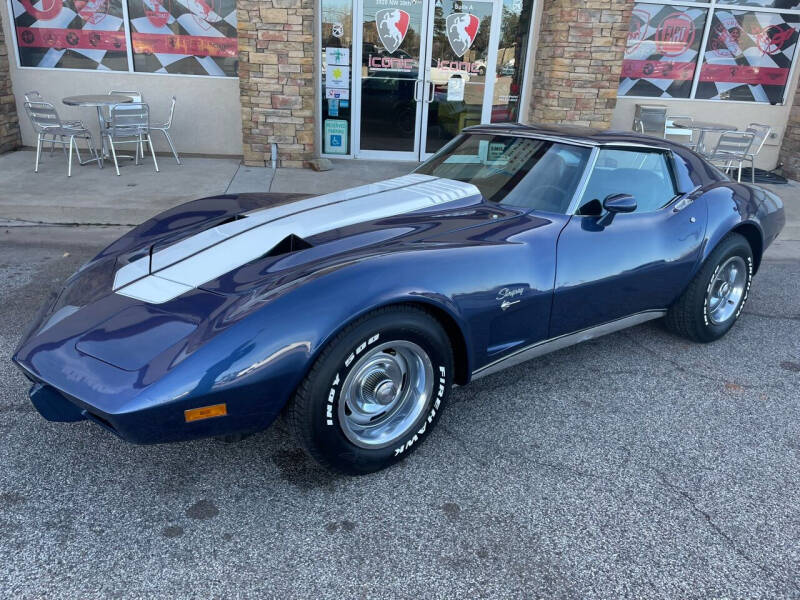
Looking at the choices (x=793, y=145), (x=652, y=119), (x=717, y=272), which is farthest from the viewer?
(x=793, y=145)

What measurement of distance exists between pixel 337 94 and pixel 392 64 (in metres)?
0.91

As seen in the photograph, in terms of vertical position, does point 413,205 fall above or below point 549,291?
above

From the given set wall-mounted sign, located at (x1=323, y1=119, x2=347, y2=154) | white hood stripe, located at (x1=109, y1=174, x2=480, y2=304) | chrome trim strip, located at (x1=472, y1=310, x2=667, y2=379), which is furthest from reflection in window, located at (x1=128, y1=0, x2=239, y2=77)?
chrome trim strip, located at (x1=472, y1=310, x2=667, y2=379)

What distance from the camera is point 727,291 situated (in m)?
4.17

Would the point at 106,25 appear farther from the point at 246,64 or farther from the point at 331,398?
the point at 331,398

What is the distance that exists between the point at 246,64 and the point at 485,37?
139 inches

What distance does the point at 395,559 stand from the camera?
220 cm

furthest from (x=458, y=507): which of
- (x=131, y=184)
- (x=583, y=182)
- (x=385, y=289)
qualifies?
(x=131, y=184)

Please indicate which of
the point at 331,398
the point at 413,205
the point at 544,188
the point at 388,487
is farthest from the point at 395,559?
the point at 544,188

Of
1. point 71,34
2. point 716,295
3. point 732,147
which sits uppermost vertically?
point 71,34

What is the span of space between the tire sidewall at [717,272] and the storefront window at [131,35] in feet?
24.7

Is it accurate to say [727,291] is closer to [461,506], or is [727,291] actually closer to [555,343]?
[555,343]

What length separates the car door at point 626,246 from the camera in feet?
10.2

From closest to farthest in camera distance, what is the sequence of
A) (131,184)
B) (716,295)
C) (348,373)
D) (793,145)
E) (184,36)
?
1. (348,373)
2. (716,295)
3. (131,184)
4. (184,36)
5. (793,145)
